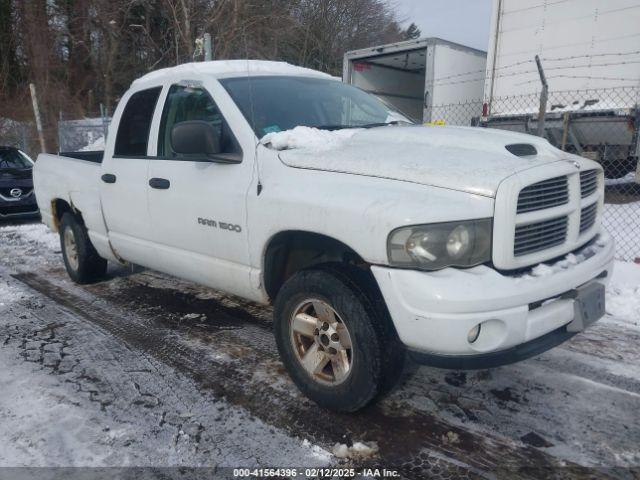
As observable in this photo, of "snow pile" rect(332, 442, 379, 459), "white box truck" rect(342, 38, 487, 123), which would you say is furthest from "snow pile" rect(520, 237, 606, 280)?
"white box truck" rect(342, 38, 487, 123)

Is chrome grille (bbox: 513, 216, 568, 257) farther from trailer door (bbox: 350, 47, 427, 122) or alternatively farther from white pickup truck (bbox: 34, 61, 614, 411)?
trailer door (bbox: 350, 47, 427, 122)

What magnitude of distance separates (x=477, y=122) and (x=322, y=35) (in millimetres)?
18848

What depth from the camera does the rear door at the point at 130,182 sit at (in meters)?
4.17

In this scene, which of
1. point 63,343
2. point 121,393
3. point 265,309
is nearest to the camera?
point 121,393

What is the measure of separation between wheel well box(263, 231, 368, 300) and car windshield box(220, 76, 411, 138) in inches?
27.9

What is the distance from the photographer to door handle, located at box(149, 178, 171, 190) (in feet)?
12.5

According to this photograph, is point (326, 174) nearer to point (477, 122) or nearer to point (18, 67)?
point (477, 122)

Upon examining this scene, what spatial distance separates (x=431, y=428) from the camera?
2.80m

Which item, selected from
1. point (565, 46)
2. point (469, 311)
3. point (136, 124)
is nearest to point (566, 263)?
point (469, 311)

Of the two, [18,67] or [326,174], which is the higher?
[18,67]

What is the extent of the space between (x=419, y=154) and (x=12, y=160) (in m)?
9.74

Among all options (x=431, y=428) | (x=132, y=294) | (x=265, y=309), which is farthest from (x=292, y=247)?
(x=132, y=294)

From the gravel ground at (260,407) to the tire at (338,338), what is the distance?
178 mm

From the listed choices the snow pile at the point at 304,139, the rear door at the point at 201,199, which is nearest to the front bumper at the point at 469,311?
the snow pile at the point at 304,139
